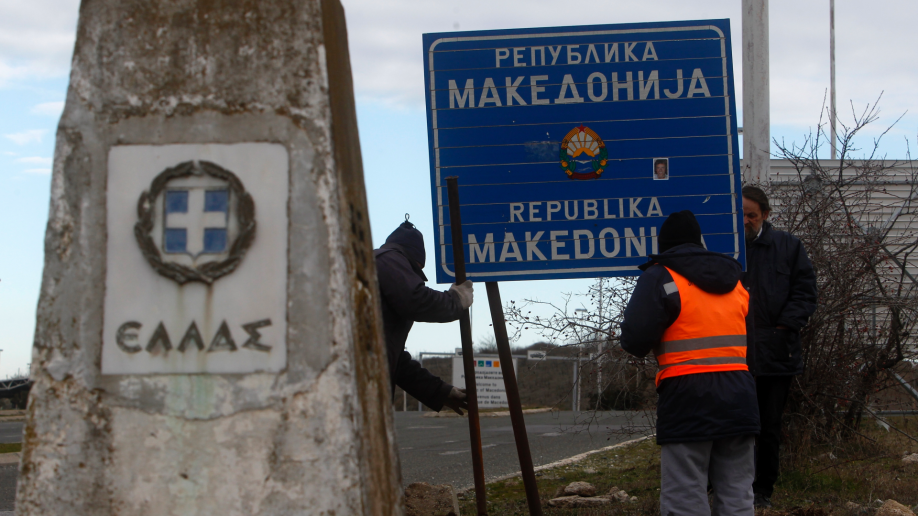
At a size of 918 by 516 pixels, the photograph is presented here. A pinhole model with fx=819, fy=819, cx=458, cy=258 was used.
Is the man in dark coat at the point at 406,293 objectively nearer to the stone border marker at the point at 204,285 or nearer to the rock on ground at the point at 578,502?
the stone border marker at the point at 204,285

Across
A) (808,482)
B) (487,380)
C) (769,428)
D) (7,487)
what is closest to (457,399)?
(769,428)

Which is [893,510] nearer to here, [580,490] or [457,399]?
[580,490]

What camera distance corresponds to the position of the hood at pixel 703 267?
10.7ft

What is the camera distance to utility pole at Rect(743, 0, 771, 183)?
6746mm

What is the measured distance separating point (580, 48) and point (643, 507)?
262cm

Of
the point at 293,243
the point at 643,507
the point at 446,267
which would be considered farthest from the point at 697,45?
the point at 293,243

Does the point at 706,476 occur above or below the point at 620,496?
above

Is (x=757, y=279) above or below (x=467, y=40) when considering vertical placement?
below

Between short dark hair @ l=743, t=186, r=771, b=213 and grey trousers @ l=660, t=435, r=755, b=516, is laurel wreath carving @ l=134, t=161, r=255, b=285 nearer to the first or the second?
grey trousers @ l=660, t=435, r=755, b=516

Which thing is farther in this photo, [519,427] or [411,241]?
[519,427]

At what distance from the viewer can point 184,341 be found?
88.4 inches

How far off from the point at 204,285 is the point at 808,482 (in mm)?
4375

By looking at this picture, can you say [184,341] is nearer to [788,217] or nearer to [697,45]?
[697,45]

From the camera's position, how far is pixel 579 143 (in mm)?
4422
